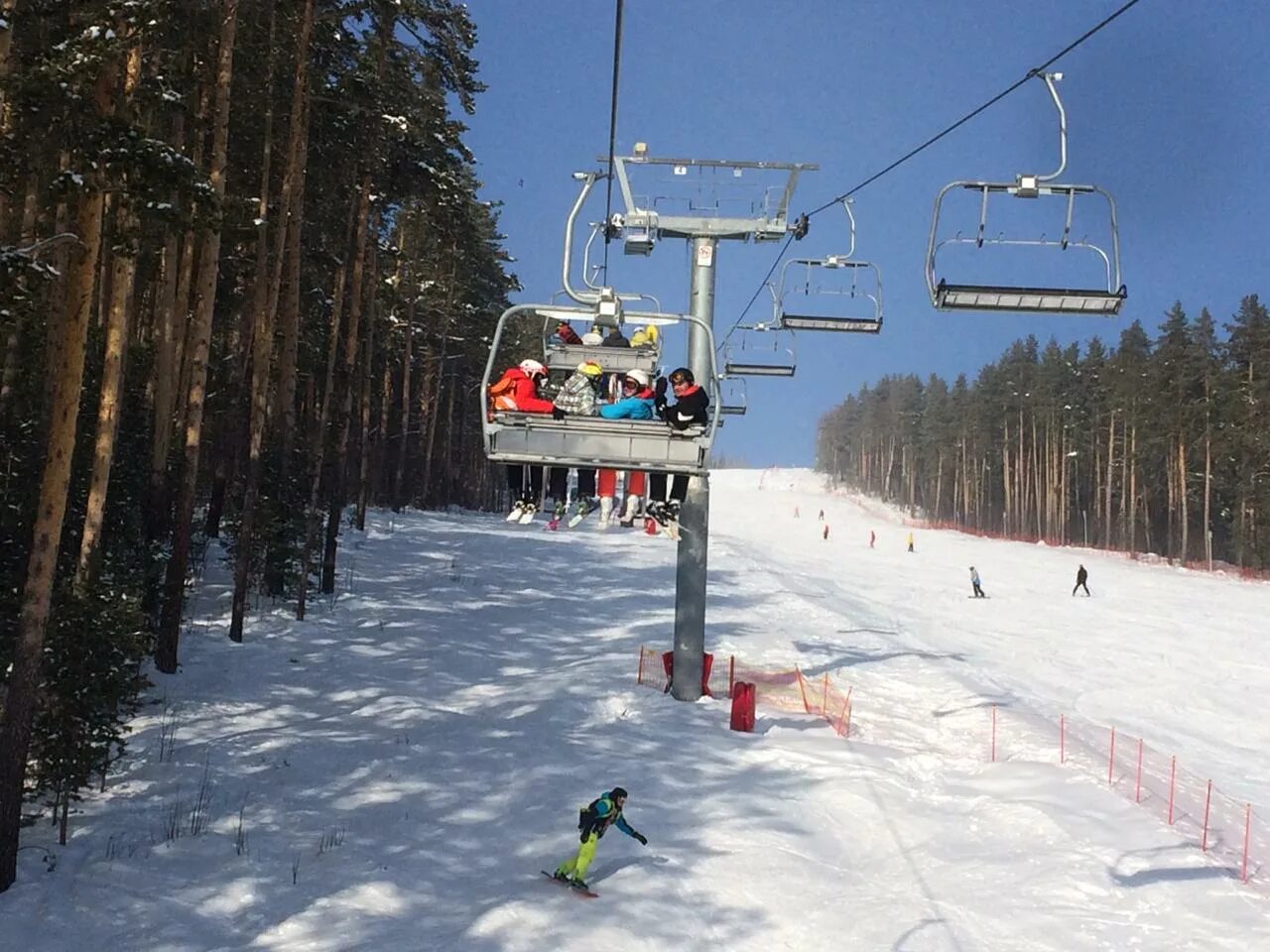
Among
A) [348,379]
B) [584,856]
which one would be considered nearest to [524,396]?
[584,856]

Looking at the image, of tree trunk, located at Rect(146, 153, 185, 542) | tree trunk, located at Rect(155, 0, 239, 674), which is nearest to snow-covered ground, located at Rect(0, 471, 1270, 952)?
tree trunk, located at Rect(155, 0, 239, 674)

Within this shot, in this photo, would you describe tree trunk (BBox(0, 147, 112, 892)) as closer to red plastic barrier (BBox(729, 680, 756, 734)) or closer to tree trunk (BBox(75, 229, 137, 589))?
tree trunk (BBox(75, 229, 137, 589))

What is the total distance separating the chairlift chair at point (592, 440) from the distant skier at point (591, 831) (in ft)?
11.4

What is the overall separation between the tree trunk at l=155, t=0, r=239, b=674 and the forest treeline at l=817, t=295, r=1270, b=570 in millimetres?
63092

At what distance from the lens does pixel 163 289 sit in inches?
795

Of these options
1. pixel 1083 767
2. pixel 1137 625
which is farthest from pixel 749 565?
A: pixel 1083 767

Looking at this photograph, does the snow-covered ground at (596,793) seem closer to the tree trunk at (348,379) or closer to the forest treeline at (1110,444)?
the tree trunk at (348,379)

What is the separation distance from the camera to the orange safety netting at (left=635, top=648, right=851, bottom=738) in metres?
16.0

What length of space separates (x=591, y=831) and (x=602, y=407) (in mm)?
4481

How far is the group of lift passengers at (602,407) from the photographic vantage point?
977 cm

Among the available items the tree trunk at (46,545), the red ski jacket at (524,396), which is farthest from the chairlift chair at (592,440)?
the tree trunk at (46,545)

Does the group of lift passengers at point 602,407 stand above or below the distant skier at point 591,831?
above

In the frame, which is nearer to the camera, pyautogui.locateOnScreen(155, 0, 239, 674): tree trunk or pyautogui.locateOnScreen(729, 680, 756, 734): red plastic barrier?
pyautogui.locateOnScreen(155, 0, 239, 674): tree trunk

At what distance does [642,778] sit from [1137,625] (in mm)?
25934
